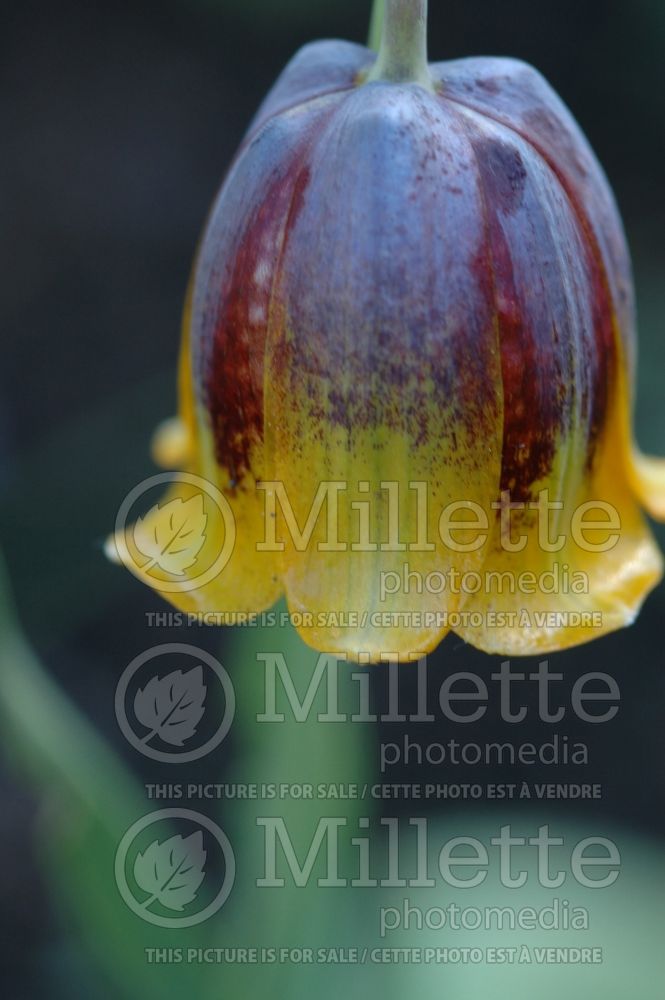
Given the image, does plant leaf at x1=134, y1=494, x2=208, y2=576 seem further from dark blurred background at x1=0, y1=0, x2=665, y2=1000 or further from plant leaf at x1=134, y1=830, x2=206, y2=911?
dark blurred background at x1=0, y1=0, x2=665, y2=1000

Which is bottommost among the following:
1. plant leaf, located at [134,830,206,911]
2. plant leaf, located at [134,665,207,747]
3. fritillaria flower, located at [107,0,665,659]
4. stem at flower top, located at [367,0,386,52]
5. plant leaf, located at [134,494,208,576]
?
plant leaf, located at [134,830,206,911]

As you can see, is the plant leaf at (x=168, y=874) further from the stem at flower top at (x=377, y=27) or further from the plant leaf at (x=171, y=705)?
the stem at flower top at (x=377, y=27)

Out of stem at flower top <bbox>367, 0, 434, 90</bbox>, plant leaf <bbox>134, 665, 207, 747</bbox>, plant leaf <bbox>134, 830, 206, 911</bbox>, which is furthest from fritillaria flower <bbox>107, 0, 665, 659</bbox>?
plant leaf <bbox>134, 830, 206, 911</bbox>

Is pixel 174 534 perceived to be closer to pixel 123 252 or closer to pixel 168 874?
pixel 168 874

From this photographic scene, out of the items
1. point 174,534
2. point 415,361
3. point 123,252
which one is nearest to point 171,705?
point 174,534

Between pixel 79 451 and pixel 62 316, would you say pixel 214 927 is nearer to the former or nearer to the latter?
pixel 79 451

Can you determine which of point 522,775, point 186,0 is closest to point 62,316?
point 186,0
